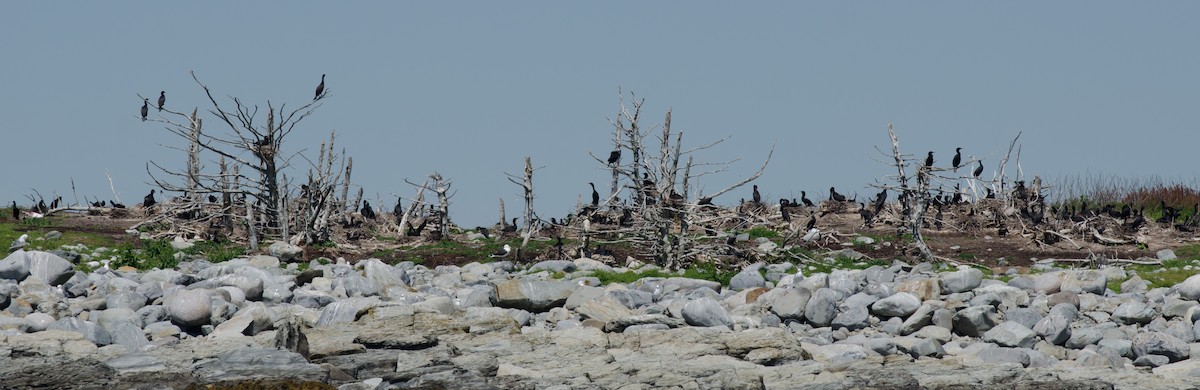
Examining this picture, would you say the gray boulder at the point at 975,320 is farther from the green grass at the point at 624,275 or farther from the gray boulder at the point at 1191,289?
the green grass at the point at 624,275

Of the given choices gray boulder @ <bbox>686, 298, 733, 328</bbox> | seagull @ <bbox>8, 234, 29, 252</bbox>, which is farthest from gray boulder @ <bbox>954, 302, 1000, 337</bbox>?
seagull @ <bbox>8, 234, 29, 252</bbox>

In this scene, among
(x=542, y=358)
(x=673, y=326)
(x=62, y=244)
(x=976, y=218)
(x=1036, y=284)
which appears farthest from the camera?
(x=976, y=218)

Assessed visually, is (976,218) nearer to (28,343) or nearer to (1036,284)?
(1036,284)

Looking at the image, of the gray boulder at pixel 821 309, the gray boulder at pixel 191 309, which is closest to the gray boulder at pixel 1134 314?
the gray boulder at pixel 821 309

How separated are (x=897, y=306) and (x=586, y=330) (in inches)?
161

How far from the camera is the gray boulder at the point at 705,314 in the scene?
14.2m

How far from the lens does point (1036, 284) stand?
680 inches

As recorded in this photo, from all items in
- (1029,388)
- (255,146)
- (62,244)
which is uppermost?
(255,146)

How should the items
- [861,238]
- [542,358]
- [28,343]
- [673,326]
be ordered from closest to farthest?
[542,358]
[28,343]
[673,326]
[861,238]

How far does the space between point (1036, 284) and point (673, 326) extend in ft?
19.5

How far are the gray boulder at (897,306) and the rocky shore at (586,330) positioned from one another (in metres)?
0.02

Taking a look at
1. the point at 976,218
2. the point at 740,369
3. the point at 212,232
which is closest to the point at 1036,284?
the point at 740,369

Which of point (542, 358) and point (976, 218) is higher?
point (976, 218)

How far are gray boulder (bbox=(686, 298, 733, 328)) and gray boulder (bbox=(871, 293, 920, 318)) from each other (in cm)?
214
